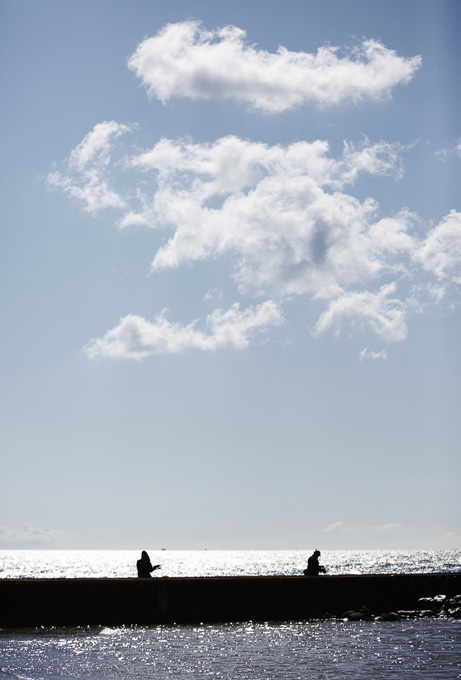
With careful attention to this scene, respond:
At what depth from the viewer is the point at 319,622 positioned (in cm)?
2458

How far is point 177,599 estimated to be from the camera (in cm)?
2358

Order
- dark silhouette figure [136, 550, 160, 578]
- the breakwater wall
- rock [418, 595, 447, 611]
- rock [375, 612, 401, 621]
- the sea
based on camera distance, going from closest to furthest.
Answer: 1. the sea
2. the breakwater wall
3. dark silhouette figure [136, 550, 160, 578]
4. rock [375, 612, 401, 621]
5. rock [418, 595, 447, 611]

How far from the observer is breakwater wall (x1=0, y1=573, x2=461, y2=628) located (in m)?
22.8

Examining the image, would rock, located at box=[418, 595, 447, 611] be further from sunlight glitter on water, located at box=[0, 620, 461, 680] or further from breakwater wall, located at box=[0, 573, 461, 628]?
sunlight glitter on water, located at box=[0, 620, 461, 680]

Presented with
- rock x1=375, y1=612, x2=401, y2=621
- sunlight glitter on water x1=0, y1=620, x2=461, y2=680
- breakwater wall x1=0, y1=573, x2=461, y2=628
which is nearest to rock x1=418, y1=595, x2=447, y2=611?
rock x1=375, y1=612, x2=401, y2=621

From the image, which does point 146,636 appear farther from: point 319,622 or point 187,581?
point 319,622

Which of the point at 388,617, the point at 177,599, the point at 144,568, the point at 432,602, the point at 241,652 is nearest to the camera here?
the point at 241,652

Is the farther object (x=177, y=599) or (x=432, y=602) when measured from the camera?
(x=432, y=602)

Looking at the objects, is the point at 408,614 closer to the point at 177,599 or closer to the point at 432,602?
the point at 432,602

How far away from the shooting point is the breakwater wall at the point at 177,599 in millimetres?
22844

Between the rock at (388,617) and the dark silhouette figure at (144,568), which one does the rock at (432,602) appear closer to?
the rock at (388,617)

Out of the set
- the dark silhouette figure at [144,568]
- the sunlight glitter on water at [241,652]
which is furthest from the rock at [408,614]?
the dark silhouette figure at [144,568]

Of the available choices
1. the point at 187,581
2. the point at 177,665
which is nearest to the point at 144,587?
the point at 187,581

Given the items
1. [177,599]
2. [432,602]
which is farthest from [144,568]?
[432,602]
